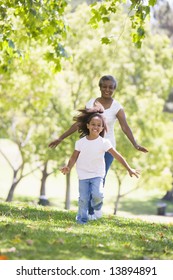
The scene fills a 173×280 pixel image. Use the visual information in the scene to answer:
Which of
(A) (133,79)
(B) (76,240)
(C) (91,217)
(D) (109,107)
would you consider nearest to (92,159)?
(D) (109,107)

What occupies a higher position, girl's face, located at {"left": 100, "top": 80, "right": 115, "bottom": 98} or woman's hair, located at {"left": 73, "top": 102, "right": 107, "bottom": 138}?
girl's face, located at {"left": 100, "top": 80, "right": 115, "bottom": 98}

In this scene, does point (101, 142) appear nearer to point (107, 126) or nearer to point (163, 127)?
point (107, 126)

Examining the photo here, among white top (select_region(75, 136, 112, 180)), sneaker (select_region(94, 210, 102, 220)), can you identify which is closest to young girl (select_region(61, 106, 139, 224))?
white top (select_region(75, 136, 112, 180))

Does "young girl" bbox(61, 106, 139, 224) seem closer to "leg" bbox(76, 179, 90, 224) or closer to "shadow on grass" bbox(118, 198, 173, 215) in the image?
"leg" bbox(76, 179, 90, 224)

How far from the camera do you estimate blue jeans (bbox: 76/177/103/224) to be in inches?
A: 320

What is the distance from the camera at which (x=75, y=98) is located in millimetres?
30906

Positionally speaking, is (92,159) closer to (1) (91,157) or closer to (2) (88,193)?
(1) (91,157)

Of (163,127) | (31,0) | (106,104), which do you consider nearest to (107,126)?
(106,104)

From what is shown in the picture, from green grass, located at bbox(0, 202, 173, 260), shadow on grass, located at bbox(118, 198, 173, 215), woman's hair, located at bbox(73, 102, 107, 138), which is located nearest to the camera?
green grass, located at bbox(0, 202, 173, 260)

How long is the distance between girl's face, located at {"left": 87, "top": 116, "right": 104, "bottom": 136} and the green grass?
1.35 m

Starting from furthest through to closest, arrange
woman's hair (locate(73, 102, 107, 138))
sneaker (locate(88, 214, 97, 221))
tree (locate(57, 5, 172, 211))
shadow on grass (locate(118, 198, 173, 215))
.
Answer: shadow on grass (locate(118, 198, 173, 215))
tree (locate(57, 5, 172, 211))
sneaker (locate(88, 214, 97, 221))
woman's hair (locate(73, 102, 107, 138))

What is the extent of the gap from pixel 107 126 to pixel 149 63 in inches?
918

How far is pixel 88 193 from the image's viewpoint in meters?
8.23

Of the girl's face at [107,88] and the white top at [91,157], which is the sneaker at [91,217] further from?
the girl's face at [107,88]
